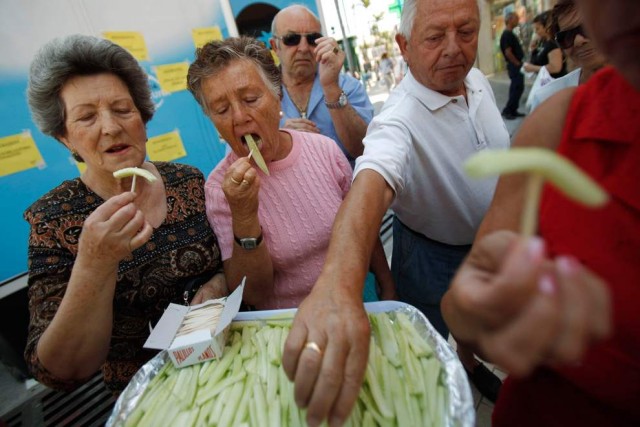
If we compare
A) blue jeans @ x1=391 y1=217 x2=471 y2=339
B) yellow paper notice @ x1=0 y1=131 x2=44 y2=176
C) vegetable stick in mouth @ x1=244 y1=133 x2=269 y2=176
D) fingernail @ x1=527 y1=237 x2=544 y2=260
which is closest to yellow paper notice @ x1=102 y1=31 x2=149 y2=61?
yellow paper notice @ x1=0 y1=131 x2=44 y2=176

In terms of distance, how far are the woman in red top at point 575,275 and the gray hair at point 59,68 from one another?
1.85 metres

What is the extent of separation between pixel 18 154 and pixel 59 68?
175 cm

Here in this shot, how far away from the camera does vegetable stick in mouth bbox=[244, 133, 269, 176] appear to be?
1743mm

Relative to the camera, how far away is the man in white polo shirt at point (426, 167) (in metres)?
1.24

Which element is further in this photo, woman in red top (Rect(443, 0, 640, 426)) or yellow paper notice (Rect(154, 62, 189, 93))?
yellow paper notice (Rect(154, 62, 189, 93))

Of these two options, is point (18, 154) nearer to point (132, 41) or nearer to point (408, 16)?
point (132, 41)

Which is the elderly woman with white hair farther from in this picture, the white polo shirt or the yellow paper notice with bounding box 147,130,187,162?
the yellow paper notice with bounding box 147,130,187,162

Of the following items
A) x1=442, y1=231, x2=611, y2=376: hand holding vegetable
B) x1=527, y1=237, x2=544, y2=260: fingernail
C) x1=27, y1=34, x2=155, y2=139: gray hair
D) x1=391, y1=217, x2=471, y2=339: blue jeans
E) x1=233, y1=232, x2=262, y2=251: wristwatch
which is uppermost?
x1=27, y1=34, x2=155, y2=139: gray hair

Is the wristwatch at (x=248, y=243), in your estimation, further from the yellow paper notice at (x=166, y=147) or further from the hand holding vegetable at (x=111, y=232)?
the yellow paper notice at (x=166, y=147)

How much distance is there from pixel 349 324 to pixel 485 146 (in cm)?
145

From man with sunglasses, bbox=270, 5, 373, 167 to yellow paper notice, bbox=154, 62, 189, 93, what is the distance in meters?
1.34

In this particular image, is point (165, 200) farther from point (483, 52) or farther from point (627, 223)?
point (483, 52)

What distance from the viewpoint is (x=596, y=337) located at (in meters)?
0.46

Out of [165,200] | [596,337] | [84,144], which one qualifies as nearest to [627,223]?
[596,337]
